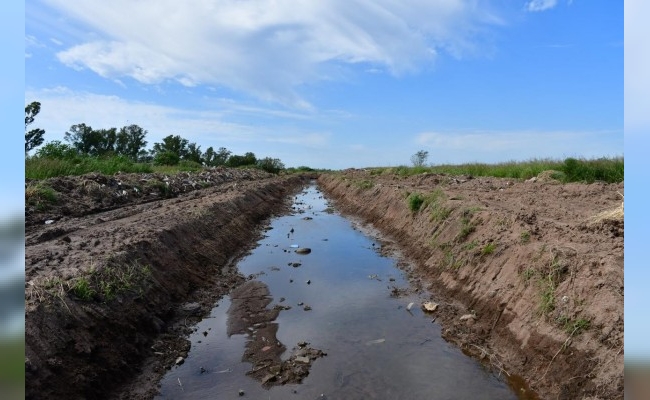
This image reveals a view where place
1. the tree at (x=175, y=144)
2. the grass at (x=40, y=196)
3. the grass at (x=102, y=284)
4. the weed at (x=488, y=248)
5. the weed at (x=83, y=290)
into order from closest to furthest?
1. the grass at (x=102, y=284)
2. the weed at (x=83, y=290)
3. the weed at (x=488, y=248)
4. the grass at (x=40, y=196)
5. the tree at (x=175, y=144)

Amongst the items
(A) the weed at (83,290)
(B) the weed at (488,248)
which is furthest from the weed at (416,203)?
(A) the weed at (83,290)

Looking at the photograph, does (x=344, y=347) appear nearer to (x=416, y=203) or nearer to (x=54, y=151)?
(x=416, y=203)

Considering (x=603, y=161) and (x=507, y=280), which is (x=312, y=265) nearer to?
(x=507, y=280)

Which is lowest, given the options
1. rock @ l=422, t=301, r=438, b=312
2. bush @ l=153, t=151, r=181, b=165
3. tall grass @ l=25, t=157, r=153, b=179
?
rock @ l=422, t=301, r=438, b=312

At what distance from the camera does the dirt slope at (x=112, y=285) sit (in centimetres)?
541

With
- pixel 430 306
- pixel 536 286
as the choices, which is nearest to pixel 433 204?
pixel 430 306

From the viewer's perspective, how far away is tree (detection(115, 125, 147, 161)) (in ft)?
206

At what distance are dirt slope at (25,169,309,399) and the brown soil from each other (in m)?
0.02

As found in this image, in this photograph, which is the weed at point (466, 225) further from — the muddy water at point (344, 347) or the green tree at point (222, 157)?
the green tree at point (222, 157)

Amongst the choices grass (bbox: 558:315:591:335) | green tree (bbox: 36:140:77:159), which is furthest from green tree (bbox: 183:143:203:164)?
grass (bbox: 558:315:591:335)

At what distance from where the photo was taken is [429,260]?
38.5 ft

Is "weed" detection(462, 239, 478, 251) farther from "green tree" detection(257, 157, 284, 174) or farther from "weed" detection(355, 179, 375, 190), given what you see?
"green tree" detection(257, 157, 284, 174)

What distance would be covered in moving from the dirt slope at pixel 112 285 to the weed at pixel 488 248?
6.07m

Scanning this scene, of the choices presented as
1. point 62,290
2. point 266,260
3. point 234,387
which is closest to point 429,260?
point 266,260
